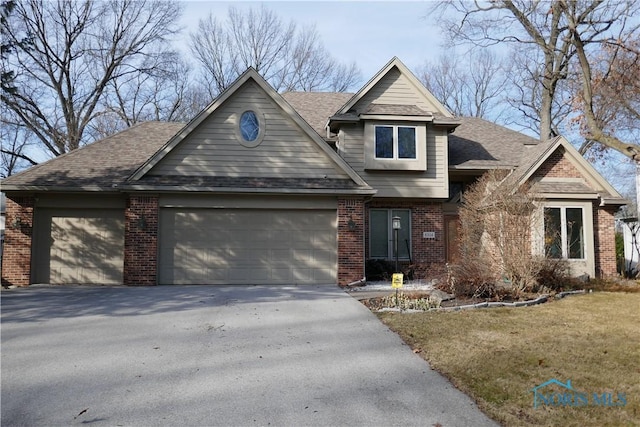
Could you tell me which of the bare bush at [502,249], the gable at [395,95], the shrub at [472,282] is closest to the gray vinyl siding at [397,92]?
the gable at [395,95]

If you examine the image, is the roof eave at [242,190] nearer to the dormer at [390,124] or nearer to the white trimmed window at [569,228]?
the dormer at [390,124]

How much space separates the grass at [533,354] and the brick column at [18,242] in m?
10.5

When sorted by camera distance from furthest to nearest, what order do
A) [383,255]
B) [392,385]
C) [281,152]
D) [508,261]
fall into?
[383,255]
[281,152]
[508,261]
[392,385]

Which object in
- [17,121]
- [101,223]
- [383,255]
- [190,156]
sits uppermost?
[17,121]

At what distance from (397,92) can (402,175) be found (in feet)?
10.2

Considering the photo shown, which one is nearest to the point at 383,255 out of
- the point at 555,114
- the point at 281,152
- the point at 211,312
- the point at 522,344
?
the point at 281,152

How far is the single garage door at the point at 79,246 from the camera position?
12914mm

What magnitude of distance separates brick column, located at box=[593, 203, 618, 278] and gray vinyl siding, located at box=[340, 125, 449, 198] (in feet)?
16.0

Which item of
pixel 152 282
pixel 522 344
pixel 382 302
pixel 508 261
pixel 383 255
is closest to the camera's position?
pixel 522 344

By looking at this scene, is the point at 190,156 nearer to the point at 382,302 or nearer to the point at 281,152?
the point at 281,152

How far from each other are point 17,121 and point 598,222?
28.4m

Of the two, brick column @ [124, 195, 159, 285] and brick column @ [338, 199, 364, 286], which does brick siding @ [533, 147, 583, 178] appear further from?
brick column @ [124, 195, 159, 285]

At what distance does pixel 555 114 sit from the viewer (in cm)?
2870

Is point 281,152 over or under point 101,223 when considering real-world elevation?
over
